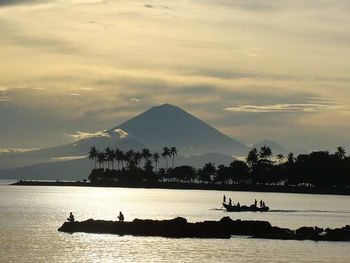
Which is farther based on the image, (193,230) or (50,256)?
(193,230)

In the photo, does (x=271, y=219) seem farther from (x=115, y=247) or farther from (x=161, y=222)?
(x=115, y=247)

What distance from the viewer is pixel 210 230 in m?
86.0

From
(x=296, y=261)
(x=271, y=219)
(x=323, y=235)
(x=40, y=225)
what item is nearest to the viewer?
(x=296, y=261)

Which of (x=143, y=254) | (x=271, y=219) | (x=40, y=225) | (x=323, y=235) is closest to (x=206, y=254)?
(x=143, y=254)

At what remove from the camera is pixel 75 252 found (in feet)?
238

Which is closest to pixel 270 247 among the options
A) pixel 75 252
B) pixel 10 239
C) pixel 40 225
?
pixel 75 252

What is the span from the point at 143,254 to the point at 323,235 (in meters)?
22.0

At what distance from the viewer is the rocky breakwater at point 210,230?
3329 inches

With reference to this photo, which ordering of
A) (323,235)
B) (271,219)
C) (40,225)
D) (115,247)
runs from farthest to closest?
(271,219) → (40,225) → (323,235) → (115,247)

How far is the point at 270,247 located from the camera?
76.9 metres

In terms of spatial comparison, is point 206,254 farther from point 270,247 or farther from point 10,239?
point 10,239

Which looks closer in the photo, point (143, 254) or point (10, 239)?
point (143, 254)

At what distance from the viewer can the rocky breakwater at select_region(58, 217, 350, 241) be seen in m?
84.6

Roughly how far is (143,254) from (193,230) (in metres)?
15.1
